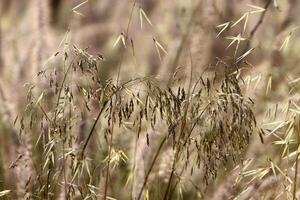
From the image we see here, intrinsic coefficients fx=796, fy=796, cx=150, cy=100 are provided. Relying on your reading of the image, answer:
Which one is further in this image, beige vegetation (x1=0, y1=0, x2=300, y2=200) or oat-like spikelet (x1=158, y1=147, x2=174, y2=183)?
oat-like spikelet (x1=158, y1=147, x2=174, y2=183)

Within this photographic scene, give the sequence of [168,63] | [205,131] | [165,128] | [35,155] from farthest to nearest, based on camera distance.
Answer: [168,63], [35,155], [165,128], [205,131]

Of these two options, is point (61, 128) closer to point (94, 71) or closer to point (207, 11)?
point (94, 71)

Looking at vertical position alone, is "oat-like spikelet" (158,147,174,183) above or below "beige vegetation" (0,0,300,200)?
below

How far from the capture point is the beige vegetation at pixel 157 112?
4.36 ft

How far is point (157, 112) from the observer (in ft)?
5.41

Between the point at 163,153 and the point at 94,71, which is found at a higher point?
the point at 94,71

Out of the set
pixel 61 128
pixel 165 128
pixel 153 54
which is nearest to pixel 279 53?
pixel 165 128

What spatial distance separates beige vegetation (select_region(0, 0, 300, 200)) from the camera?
1.33 meters

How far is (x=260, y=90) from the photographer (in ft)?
5.67

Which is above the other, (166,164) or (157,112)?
(157,112)

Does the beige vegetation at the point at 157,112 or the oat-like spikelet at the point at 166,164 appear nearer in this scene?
the beige vegetation at the point at 157,112

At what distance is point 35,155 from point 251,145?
0.49 m

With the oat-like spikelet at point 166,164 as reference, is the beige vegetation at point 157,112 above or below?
above

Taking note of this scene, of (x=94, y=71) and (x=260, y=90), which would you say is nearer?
(x=94, y=71)
